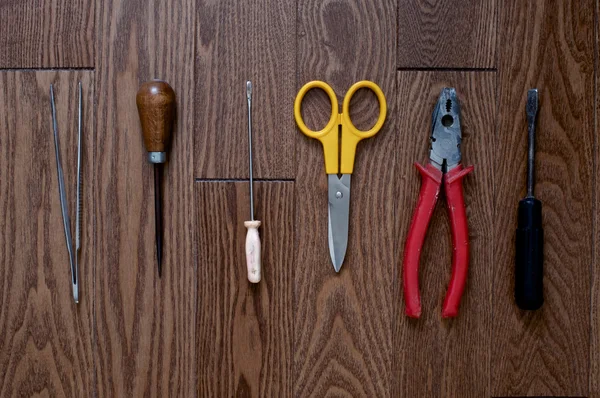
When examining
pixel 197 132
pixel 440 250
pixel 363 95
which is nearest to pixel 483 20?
pixel 363 95

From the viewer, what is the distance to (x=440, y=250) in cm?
96

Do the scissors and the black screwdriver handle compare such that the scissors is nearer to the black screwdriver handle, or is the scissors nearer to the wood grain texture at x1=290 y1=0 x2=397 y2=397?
the wood grain texture at x1=290 y1=0 x2=397 y2=397

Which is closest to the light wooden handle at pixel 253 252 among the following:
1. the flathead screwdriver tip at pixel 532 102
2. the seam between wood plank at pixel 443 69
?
the seam between wood plank at pixel 443 69

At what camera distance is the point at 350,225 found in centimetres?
96

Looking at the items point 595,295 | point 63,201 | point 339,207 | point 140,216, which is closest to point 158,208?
point 140,216

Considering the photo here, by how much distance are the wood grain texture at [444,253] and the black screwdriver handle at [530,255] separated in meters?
0.05

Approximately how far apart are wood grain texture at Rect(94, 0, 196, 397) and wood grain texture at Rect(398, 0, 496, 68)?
0.31 meters

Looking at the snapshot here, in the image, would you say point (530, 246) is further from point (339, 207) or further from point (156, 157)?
point (156, 157)

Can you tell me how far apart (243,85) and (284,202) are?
177mm

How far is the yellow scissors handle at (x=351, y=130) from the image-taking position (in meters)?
0.94

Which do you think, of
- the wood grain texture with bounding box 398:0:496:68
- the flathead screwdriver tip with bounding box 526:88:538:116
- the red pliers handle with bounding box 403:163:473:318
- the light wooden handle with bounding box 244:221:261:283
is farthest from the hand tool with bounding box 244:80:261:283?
the flathead screwdriver tip with bounding box 526:88:538:116

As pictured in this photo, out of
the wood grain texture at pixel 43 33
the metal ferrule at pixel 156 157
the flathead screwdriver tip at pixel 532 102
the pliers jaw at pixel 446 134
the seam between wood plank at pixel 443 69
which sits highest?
the wood grain texture at pixel 43 33

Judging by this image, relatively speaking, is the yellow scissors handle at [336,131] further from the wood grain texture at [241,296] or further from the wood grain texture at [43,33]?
the wood grain texture at [43,33]

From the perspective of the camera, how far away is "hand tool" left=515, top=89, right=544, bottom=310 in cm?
93
